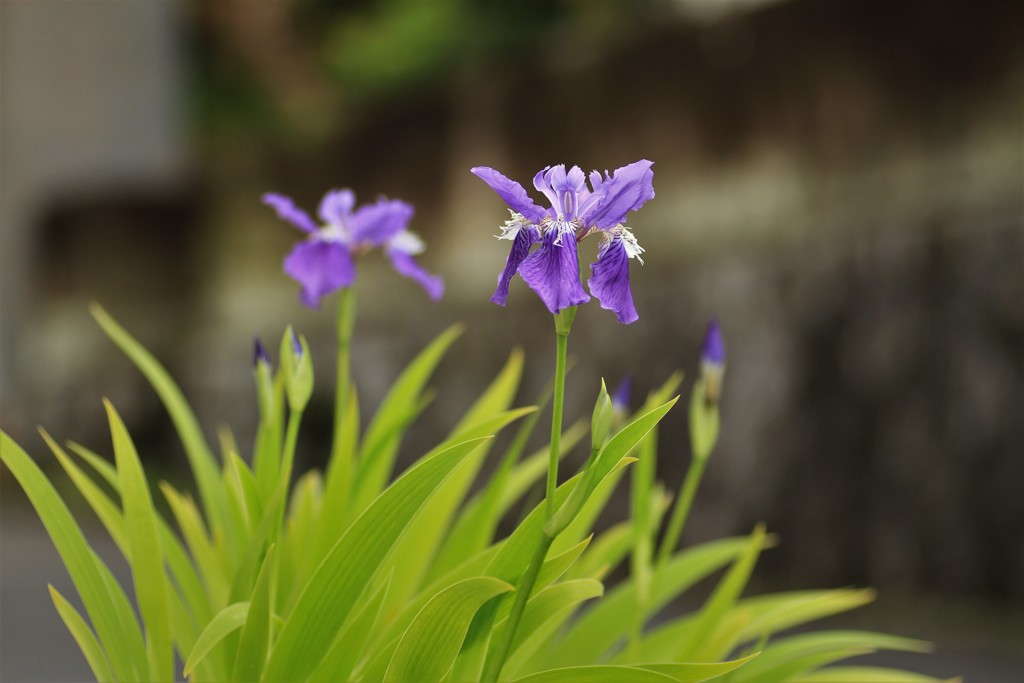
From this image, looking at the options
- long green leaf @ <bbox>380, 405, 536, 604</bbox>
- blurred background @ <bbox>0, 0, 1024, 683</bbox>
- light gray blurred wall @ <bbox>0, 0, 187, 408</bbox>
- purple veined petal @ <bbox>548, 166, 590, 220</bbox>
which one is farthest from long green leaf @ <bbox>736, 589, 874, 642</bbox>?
light gray blurred wall @ <bbox>0, 0, 187, 408</bbox>

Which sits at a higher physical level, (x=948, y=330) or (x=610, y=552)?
(x=948, y=330)

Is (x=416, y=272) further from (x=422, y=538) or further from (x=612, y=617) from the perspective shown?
(x=612, y=617)

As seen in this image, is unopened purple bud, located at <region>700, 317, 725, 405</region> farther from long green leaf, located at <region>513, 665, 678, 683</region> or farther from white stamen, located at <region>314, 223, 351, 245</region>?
white stamen, located at <region>314, 223, 351, 245</region>

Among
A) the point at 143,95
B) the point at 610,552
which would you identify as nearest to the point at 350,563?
the point at 610,552

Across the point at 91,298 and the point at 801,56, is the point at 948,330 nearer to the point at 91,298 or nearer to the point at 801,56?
the point at 801,56

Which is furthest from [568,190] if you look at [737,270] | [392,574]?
[737,270]

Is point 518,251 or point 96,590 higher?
point 518,251
